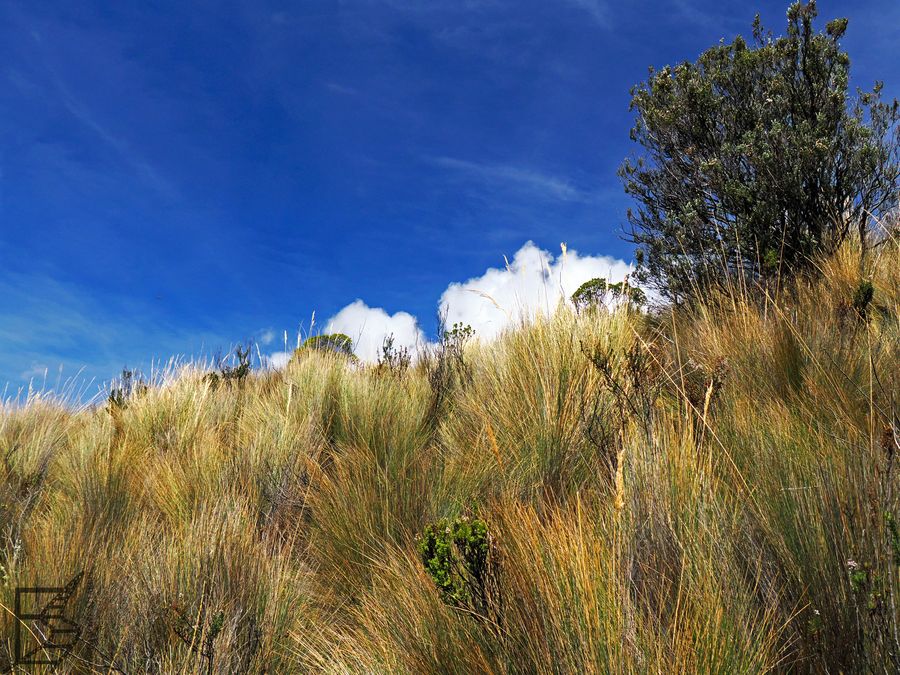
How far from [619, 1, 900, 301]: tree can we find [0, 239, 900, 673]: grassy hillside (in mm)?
1208

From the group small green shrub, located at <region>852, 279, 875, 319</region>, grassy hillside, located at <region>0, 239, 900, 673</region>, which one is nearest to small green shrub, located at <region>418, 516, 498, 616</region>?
grassy hillside, located at <region>0, 239, 900, 673</region>

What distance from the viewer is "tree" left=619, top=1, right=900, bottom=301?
5.64 meters

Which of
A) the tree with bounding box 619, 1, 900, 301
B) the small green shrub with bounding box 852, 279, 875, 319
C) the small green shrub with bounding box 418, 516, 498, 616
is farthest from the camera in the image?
the tree with bounding box 619, 1, 900, 301

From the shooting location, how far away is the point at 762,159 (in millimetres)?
5543

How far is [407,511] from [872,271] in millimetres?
4681

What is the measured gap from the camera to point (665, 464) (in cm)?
180

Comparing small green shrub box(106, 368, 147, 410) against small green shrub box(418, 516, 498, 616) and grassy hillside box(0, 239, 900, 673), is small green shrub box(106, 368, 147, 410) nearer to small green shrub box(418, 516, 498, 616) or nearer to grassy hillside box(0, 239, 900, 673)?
grassy hillside box(0, 239, 900, 673)

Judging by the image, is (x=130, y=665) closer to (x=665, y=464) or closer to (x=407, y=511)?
(x=407, y=511)

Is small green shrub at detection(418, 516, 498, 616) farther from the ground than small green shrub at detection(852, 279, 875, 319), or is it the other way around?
small green shrub at detection(852, 279, 875, 319)

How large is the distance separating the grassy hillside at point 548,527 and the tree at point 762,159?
121cm

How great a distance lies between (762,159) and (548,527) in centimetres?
538

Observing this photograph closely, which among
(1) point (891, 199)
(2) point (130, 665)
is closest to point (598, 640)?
(2) point (130, 665)

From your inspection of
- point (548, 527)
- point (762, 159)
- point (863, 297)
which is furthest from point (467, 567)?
point (762, 159)

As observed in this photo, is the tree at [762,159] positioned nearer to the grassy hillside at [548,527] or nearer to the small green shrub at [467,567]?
the grassy hillside at [548,527]
